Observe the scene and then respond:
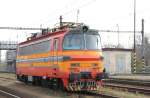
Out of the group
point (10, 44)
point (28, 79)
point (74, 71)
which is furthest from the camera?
point (10, 44)

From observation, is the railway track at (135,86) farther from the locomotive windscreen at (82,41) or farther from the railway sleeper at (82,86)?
the locomotive windscreen at (82,41)

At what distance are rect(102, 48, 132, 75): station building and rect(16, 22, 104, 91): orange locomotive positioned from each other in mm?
27092

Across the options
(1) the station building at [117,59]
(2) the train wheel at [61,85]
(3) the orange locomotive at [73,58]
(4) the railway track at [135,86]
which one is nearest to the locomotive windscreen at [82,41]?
(3) the orange locomotive at [73,58]

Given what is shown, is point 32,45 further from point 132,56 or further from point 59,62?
point 132,56

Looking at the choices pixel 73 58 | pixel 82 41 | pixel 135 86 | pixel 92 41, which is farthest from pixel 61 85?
pixel 135 86

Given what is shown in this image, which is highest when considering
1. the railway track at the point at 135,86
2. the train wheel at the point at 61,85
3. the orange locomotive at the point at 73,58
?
the orange locomotive at the point at 73,58

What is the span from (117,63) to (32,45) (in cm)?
2619

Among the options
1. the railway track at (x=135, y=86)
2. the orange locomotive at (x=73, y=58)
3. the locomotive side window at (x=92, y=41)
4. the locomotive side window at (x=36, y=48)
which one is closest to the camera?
the orange locomotive at (x=73, y=58)

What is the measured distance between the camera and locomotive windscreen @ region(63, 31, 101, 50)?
1952cm

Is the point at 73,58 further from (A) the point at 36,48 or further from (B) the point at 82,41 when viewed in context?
(A) the point at 36,48

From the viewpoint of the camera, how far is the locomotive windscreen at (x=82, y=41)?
64.0 feet

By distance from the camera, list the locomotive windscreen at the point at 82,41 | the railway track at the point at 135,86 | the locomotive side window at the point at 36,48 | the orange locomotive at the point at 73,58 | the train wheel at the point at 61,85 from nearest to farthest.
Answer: the orange locomotive at the point at 73,58 → the locomotive windscreen at the point at 82,41 → the train wheel at the point at 61,85 → the railway track at the point at 135,86 → the locomotive side window at the point at 36,48

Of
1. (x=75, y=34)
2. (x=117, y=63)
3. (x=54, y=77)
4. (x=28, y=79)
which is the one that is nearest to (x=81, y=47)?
(x=75, y=34)

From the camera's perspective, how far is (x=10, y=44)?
9412cm
